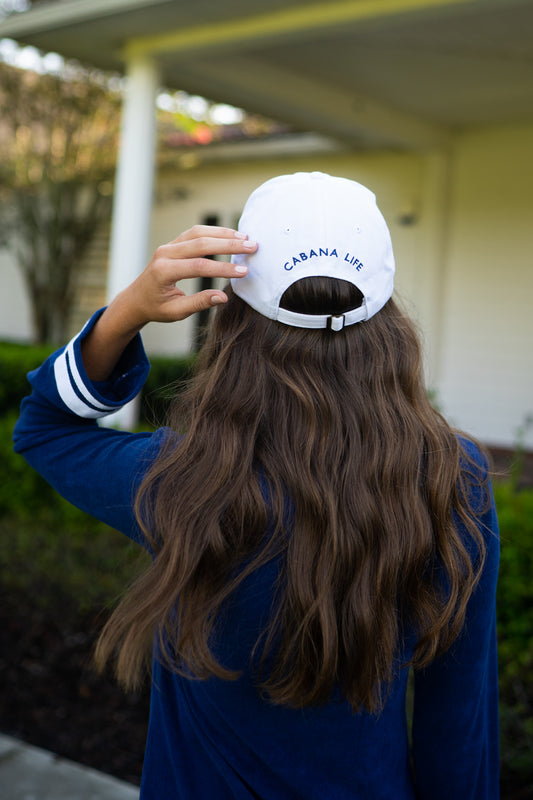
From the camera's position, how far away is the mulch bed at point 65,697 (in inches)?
125

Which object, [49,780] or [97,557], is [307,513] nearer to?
[49,780]

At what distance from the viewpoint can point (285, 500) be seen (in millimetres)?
1048

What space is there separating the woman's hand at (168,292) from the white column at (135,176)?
4.93m

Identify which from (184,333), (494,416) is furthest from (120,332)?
(184,333)

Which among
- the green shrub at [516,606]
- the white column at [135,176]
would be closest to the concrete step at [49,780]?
the green shrub at [516,606]

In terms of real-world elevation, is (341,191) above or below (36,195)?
below

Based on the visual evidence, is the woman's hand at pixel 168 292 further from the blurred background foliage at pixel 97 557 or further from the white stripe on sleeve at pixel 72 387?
the blurred background foliage at pixel 97 557

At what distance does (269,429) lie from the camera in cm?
107

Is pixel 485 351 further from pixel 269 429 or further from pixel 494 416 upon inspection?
pixel 269 429

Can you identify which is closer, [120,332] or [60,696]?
[120,332]

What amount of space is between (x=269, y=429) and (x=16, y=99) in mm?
9963

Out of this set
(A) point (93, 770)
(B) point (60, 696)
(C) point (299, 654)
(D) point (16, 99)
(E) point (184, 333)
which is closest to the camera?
(C) point (299, 654)

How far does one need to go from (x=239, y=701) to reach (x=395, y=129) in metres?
7.46

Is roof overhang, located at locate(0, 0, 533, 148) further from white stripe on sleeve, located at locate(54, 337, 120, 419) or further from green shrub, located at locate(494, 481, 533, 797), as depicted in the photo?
white stripe on sleeve, located at locate(54, 337, 120, 419)
